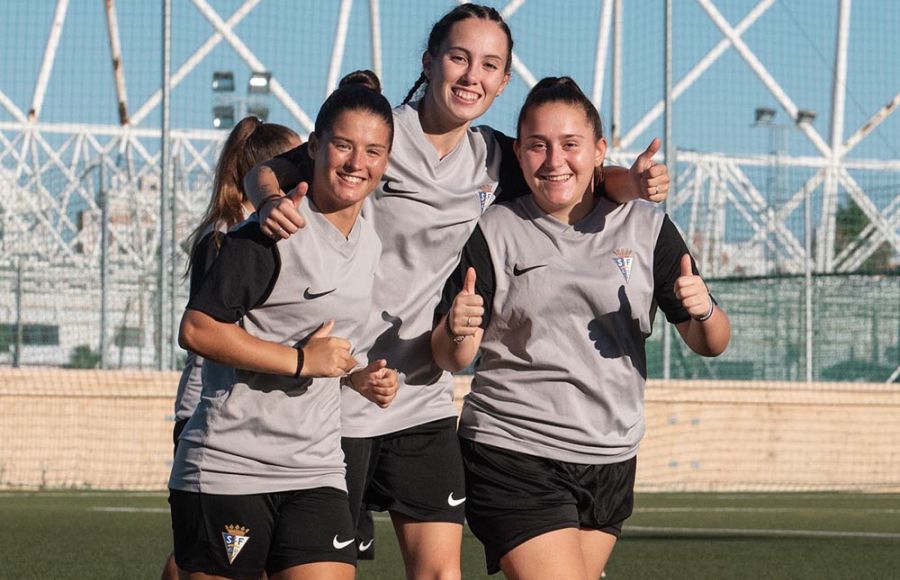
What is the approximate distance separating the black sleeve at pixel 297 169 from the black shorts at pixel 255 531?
84 centimetres

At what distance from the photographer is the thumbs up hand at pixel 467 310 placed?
156 inches

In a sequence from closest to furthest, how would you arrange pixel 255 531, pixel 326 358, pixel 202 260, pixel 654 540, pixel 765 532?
pixel 326 358, pixel 255 531, pixel 202 260, pixel 654 540, pixel 765 532

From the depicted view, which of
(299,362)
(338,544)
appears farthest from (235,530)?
(299,362)

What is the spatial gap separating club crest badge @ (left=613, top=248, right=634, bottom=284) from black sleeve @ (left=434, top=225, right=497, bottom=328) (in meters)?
0.33

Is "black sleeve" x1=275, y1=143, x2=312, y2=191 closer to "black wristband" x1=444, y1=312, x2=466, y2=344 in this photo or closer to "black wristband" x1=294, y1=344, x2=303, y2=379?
"black wristband" x1=444, y1=312, x2=466, y2=344

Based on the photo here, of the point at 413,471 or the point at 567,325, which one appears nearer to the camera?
the point at 567,325

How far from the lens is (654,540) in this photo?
9.01 metres

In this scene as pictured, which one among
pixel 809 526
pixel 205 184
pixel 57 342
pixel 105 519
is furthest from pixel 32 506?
pixel 809 526

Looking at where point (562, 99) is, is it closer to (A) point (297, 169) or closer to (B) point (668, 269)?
(B) point (668, 269)

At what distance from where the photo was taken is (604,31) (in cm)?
1673

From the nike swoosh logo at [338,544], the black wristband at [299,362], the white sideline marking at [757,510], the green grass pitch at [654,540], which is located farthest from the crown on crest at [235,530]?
the white sideline marking at [757,510]

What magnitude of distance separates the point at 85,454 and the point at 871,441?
6.44 meters

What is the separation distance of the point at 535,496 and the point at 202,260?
3.47 feet

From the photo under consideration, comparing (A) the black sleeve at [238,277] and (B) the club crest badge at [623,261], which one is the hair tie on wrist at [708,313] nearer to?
(B) the club crest badge at [623,261]
